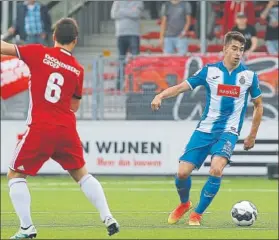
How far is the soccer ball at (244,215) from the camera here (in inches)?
471

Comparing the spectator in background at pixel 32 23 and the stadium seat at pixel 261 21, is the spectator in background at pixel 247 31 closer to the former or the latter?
the stadium seat at pixel 261 21

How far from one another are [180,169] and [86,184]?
85.1 inches

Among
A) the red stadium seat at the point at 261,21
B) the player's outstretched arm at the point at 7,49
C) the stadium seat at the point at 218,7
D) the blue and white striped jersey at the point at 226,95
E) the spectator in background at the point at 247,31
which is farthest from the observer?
the stadium seat at the point at 218,7

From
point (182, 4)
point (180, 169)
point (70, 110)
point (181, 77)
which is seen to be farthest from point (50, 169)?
point (70, 110)

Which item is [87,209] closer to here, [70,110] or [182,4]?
[70,110]

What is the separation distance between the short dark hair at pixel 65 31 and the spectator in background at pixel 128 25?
432 inches

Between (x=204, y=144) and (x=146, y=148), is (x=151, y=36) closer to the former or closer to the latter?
(x=146, y=148)

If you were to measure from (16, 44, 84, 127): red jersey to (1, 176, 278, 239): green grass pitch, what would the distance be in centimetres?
115

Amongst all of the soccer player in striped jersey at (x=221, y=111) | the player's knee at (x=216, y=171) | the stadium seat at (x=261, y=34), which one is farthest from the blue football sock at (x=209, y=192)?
the stadium seat at (x=261, y=34)

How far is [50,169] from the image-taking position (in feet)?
65.4

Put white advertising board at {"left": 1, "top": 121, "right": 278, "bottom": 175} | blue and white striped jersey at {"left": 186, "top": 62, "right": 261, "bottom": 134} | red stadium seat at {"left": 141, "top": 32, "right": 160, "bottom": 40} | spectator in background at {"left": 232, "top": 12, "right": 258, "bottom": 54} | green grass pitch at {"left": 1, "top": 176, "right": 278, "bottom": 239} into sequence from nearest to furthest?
green grass pitch at {"left": 1, "top": 176, "right": 278, "bottom": 239} → blue and white striped jersey at {"left": 186, "top": 62, "right": 261, "bottom": 134} → white advertising board at {"left": 1, "top": 121, "right": 278, "bottom": 175} → spectator in background at {"left": 232, "top": 12, "right": 258, "bottom": 54} → red stadium seat at {"left": 141, "top": 32, "right": 160, "bottom": 40}

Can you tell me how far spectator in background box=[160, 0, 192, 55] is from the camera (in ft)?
70.9

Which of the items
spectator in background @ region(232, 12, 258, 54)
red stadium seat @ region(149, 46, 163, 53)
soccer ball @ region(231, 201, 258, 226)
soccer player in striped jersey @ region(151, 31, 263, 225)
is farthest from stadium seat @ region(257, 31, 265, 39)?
soccer ball @ region(231, 201, 258, 226)

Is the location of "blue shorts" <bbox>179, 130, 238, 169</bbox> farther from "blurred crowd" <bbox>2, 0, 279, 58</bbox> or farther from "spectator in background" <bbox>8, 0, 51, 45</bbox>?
"spectator in background" <bbox>8, 0, 51, 45</bbox>
